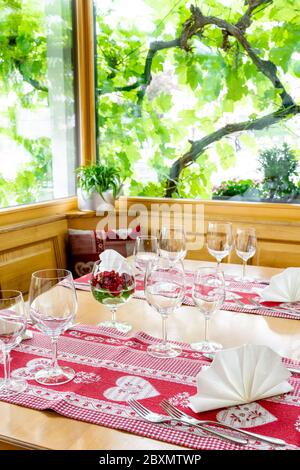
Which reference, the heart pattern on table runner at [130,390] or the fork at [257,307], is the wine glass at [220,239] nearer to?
the fork at [257,307]

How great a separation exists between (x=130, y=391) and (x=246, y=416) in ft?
0.75

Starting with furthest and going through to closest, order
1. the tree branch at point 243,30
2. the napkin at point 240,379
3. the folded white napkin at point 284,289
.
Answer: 1. the tree branch at point 243,30
2. the folded white napkin at point 284,289
3. the napkin at point 240,379

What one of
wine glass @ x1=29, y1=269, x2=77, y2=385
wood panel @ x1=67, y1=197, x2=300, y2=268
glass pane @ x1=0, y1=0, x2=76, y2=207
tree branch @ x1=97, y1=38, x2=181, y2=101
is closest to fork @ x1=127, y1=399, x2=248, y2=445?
wine glass @ x1=29, y1=269, x2=77, y2=385

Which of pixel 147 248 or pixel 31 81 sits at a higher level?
pixel 31 81

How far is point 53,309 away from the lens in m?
1.01

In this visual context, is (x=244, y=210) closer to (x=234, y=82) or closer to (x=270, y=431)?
(x=234, y=82)

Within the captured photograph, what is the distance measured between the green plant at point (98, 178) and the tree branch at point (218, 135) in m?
0.38

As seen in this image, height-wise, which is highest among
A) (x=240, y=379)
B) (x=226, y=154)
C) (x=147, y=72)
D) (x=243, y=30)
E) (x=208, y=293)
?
(x=243, y=30)

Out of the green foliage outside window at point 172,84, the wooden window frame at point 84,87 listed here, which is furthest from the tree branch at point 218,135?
the wooden window frame at point 84,87

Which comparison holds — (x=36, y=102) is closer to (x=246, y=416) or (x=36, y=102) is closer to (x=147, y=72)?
(x=147, y=72)

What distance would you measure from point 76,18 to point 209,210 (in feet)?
5.14

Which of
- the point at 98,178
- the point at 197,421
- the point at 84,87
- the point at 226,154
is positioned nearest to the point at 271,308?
the point at 197,421

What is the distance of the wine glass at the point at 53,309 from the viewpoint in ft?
3.28

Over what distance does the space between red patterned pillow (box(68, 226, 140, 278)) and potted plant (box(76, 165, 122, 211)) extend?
0.30 meters
